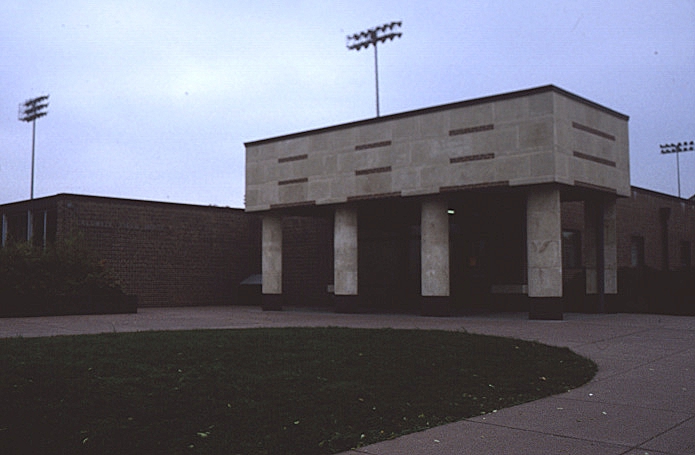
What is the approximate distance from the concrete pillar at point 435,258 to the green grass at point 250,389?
9.45m

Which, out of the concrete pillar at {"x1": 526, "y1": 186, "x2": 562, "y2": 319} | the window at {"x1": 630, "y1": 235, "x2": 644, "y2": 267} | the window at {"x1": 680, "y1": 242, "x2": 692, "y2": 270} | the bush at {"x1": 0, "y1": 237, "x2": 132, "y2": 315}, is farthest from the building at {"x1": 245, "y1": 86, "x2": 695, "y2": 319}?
the window at {"x1": 680, "y1": 242, "x2": 692, "y2": 270}

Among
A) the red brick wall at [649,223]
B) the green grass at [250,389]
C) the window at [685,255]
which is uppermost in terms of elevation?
the red brick wall at [649,223]

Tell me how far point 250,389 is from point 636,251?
101 feet

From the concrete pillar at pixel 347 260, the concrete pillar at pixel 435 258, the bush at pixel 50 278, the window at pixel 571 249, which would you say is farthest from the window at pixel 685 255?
the bush at pixel 50 278

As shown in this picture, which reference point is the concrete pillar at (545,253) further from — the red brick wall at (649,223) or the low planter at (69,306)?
the low planter at (69,306)

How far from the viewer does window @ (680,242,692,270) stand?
1550 inches

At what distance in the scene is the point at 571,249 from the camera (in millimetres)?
29281

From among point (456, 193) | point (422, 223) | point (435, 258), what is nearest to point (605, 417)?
point (456, 193)

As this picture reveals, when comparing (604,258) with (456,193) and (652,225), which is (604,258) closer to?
(456,193)

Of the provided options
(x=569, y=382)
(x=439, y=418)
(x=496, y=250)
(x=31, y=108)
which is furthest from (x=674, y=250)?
(x=31, y=108)

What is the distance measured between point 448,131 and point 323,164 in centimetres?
521

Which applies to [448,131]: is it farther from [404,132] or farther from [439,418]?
[439,418]

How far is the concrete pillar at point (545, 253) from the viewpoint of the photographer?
19641 millimetres

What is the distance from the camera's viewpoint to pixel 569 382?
8.93 metres
